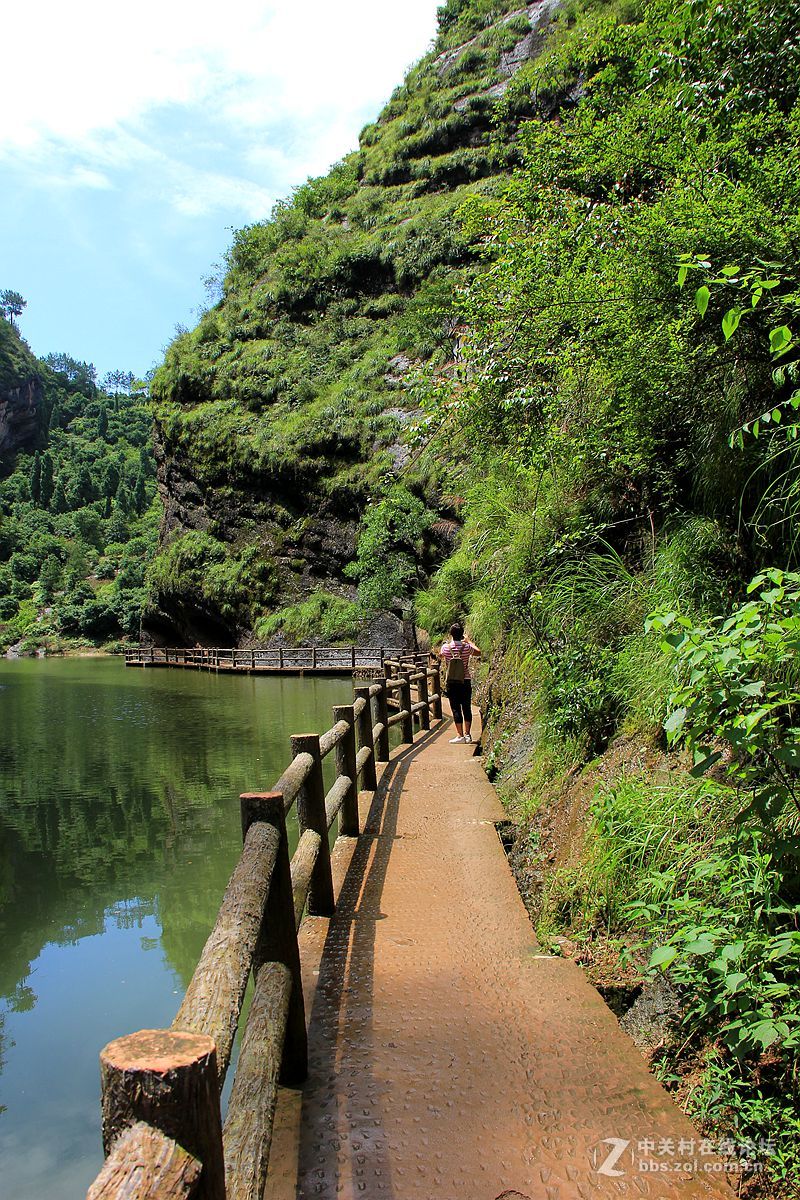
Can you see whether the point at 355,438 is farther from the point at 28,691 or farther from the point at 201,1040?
the point at 201,1040

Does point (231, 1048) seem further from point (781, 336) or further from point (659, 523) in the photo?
point (659, 523)

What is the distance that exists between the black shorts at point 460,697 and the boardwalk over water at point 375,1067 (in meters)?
5.02

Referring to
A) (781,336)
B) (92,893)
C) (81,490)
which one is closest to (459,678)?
(92,893)

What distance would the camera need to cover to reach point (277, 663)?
3078 cm

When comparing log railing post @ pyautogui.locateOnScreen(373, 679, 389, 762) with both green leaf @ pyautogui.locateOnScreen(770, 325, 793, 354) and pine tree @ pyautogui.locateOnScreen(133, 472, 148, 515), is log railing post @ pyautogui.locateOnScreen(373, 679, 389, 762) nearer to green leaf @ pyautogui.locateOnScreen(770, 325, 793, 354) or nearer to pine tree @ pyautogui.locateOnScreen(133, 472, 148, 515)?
green leaf @ pyautogui.locateOnScreen(770, 325, 793, 354)

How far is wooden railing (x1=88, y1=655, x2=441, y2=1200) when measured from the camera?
1078 mm

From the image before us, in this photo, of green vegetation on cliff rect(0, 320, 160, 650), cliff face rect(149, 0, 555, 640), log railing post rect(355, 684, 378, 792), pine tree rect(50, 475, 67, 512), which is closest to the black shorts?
log railing post rect(355, 684, 378, 792)

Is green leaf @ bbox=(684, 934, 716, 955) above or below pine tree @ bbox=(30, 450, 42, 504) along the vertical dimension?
below

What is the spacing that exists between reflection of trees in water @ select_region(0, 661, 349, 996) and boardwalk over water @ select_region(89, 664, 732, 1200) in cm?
248

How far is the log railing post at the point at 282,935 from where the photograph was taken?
104 inches

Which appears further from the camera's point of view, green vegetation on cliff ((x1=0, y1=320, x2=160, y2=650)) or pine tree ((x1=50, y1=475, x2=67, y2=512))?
pine tree ((x1=50, y1=475, x2=67, y2=512))

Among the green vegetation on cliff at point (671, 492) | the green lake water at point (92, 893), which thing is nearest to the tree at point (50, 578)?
the green lake water at point (92, 893)

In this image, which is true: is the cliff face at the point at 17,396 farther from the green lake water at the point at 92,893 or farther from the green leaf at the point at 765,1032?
the green leaf at the point at 765,1032

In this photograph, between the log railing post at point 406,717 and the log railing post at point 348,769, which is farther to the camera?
the log railing post at point 406,717
